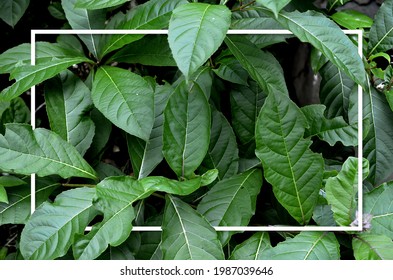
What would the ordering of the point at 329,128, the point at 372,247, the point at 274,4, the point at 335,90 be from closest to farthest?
the point at 274,4, the point at 372,247, the point at 329,128, the point at 335,90

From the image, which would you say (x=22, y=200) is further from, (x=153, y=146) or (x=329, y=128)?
(x=329, y=128)

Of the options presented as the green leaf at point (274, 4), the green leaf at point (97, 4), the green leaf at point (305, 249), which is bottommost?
the green leaf at point (305, 249)

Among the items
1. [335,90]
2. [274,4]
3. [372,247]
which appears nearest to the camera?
[274,4]

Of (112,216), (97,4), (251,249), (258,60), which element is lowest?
(251,249)

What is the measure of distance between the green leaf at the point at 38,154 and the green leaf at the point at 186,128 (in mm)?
181

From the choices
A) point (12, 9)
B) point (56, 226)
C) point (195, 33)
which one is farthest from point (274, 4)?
point (12, 9)

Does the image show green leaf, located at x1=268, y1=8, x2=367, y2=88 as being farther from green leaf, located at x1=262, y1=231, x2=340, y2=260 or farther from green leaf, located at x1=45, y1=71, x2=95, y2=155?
green leaf, located at x1=45, y1=71, x2=95, y2=155

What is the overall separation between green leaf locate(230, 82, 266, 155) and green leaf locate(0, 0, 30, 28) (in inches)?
21.8

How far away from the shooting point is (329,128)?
1.05 meters

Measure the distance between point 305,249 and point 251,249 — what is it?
0.37 feet

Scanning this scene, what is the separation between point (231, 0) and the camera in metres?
1.23

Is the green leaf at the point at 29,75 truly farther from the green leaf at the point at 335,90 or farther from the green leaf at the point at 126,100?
the green leaf at the point at 335,90

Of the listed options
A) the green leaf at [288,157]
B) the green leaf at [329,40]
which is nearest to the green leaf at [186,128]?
the green leaf at [288,157]

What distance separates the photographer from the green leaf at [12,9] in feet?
4.01
